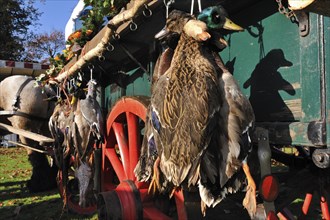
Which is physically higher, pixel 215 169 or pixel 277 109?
pixel 277 109

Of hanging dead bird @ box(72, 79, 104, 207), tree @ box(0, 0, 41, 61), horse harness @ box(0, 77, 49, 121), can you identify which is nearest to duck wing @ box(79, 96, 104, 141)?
hanging dead bird @ box(72, 79, 104, 207)

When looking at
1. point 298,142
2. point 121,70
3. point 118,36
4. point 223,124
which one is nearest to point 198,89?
point 223,124

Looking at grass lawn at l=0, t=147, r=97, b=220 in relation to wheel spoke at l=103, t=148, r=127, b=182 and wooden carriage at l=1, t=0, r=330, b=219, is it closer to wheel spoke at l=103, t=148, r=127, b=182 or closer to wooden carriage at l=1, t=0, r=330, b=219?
wheel spoke at l=103, t=148, r=127, b=182

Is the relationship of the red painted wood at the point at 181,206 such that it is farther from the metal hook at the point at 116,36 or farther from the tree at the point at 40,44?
the tree at the point at 40,44

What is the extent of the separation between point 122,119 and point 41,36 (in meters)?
23.8

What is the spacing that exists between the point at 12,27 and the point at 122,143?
2144 cm

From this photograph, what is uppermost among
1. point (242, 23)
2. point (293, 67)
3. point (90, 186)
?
point (242, 23)

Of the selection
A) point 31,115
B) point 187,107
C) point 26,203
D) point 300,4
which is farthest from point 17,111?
point 300,4

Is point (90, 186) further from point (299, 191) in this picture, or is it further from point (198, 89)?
point (198, 89)

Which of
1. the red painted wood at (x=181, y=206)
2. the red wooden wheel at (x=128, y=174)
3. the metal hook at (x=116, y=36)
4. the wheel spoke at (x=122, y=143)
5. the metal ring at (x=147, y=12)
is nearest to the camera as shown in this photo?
the metal ring at (x=147, y=12)

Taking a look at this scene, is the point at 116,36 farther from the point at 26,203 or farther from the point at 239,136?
the point at 26,203

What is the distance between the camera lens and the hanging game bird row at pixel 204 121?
1.49 m

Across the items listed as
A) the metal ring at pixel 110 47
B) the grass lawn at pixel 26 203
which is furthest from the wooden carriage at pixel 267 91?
the grass lawn at pixel 26 203

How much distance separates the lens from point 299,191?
7.05 feet
